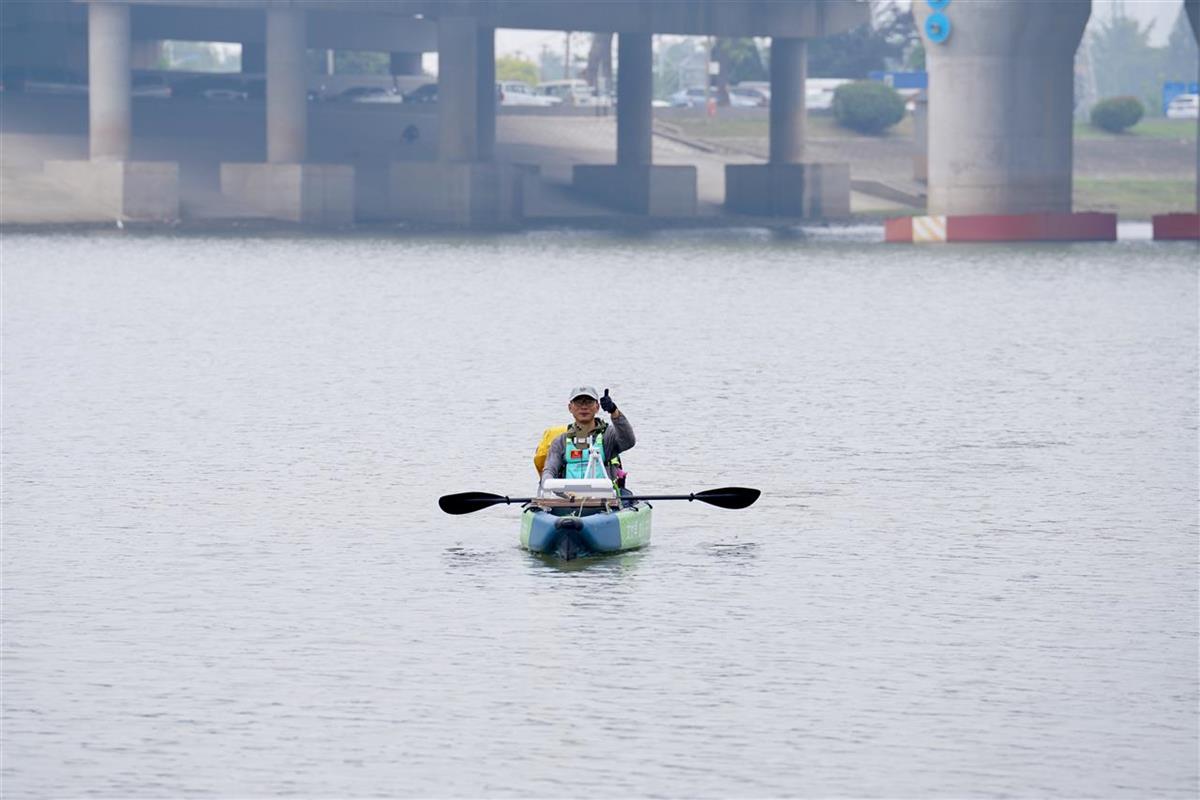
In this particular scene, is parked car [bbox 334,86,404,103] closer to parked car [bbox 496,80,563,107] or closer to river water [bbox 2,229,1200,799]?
parked car [bbox 496,80,563,107]

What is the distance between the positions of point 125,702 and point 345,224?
312 feet

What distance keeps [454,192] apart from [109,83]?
17515 mm

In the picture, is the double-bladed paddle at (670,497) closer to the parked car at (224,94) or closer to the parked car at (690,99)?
the parked car at (224,94)

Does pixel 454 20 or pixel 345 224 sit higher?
pixel 454 20

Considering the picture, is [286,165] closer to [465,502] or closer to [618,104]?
[618,104]

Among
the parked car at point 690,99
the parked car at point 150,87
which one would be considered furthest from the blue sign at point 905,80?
the parked car at point 150,87

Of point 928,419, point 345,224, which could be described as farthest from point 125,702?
point 345,224

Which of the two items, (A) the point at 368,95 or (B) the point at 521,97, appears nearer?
(A) the point at 368,95

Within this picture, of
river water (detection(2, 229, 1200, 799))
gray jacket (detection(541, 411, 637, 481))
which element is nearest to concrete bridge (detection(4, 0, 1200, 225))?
river water (detection(2, 229, 1200, 799))

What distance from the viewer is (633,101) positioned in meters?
134

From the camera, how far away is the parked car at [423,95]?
14950cm

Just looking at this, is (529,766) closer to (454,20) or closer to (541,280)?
(541,280)

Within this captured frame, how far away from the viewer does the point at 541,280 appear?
3519 inches

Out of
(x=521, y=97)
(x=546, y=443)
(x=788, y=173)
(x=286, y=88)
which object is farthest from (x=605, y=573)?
(x=521, y=97)
